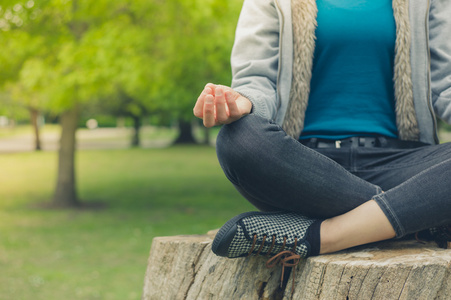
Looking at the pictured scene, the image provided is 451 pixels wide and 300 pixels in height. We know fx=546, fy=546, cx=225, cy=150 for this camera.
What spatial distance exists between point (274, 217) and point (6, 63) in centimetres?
927

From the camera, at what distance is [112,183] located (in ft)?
50.9

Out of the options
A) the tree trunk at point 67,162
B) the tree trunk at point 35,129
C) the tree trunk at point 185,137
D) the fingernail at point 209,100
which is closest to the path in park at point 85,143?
the tree trunk at point 35,129

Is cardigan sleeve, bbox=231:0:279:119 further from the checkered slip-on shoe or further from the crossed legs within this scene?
the checkered slip-on shoe

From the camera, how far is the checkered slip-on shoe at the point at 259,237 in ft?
5.83

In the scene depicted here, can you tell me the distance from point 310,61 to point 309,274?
0.84m

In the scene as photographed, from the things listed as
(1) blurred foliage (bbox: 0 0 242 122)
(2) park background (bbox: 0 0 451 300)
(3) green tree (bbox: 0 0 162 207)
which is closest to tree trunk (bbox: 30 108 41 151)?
(2) park background (bbox: 0 0 451 300)

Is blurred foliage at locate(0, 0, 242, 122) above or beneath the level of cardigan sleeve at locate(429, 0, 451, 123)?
beneath

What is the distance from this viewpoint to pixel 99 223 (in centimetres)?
981

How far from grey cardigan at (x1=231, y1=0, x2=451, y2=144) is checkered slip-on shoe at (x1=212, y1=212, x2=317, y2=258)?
1.51ft

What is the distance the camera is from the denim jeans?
1.78 meters

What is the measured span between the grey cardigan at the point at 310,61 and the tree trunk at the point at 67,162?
933 cm

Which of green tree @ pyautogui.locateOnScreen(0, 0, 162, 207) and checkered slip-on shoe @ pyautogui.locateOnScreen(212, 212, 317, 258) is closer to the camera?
Answer: checkered slip-on shoe @ pyautogui.locateOnScreen(212, 212, 317, 258)

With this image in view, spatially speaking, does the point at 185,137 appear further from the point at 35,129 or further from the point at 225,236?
the point at 225,236

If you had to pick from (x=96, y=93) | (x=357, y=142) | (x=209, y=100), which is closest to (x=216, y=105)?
(x=209, y=100)
